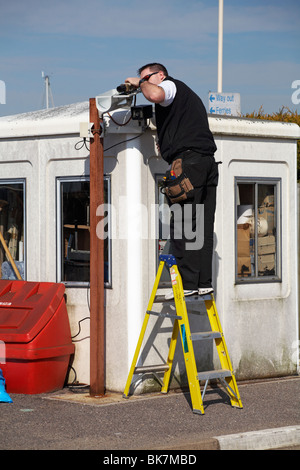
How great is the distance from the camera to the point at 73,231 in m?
8.02

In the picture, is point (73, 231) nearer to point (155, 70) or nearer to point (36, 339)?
point (36, 339)

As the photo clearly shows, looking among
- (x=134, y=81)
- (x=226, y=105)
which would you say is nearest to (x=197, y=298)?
(x=134, y=81)

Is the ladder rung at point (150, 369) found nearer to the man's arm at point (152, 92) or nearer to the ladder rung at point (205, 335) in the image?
the ladder rung at point (205, 335)

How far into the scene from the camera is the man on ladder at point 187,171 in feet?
22.5

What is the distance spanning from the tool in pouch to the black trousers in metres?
0.04

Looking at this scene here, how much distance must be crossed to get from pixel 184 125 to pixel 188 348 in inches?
76.7

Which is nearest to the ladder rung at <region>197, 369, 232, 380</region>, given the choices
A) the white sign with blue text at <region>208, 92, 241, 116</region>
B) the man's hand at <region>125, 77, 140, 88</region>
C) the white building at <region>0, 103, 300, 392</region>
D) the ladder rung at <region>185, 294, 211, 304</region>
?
the ladder rung at <region>185, 294, 211, 304</region>

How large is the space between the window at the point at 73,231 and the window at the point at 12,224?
19.3 inches

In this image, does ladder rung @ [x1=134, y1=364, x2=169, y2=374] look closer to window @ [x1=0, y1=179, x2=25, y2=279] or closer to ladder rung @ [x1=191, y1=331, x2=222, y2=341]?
ladder rung @ [x1=191, y1=331, x2=222, y2=341]

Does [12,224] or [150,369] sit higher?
[12,224]

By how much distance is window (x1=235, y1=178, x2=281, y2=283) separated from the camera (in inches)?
330
